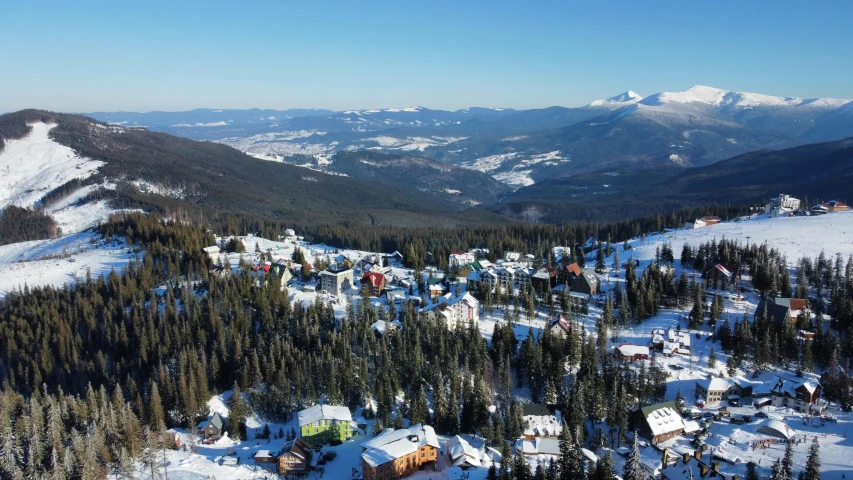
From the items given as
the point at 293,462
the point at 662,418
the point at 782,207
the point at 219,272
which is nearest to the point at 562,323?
the point at 662,418

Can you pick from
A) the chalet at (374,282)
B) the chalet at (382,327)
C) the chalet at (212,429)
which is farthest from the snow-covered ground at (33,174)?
the chalet at (212,429)

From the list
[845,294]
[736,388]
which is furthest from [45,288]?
[845,294]

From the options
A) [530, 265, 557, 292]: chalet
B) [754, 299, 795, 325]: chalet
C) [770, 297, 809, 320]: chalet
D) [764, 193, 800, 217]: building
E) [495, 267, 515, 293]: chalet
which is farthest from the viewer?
[764, 193, 800, 217]: building

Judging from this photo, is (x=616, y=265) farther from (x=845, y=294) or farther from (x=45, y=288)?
(x=45, y=288)

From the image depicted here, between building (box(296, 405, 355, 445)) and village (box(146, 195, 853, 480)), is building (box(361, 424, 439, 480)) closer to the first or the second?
village (box(146, 195, 853, 480))

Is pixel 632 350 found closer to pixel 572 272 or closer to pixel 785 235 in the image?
pixel 572 272

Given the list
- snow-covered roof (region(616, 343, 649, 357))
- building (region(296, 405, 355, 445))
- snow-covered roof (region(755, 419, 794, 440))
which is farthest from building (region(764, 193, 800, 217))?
building (region(296, 405, 355, 445))
